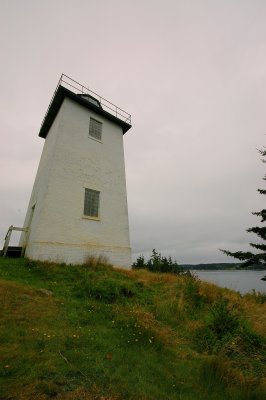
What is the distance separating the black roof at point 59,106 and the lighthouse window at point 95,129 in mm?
827

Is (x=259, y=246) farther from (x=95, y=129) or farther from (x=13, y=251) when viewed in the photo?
(x=13, y=251)

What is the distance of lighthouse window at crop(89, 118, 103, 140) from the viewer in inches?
740

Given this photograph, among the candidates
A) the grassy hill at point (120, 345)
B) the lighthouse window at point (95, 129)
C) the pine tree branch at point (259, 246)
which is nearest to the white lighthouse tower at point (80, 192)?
the lighthouse window at point (95, 129)

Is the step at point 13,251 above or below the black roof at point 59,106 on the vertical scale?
below

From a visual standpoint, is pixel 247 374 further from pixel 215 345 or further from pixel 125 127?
pixel 125 127

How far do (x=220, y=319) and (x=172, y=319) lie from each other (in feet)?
4.93

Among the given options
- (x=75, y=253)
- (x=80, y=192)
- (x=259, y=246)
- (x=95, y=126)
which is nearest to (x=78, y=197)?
(x=80, y=192)

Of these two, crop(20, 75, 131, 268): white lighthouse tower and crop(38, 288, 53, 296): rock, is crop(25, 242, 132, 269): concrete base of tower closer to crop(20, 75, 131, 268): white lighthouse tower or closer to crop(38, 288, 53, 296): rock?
crop(20, 75, 131, 268): white lighthouse tower

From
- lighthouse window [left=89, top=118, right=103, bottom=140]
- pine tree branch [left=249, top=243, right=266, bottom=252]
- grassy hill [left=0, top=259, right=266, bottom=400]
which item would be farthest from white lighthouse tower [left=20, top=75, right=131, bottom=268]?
pine tree branch [left=249, top=243, right=266, bottom=252]

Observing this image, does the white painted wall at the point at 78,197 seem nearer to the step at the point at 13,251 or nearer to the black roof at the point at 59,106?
the black roof at the point at 59,106

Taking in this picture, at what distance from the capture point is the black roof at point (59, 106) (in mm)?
17906

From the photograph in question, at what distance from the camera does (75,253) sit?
49.2 feet

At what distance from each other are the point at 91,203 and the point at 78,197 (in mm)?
1053

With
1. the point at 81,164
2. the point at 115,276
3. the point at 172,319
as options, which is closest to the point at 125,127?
the point at 81,164
